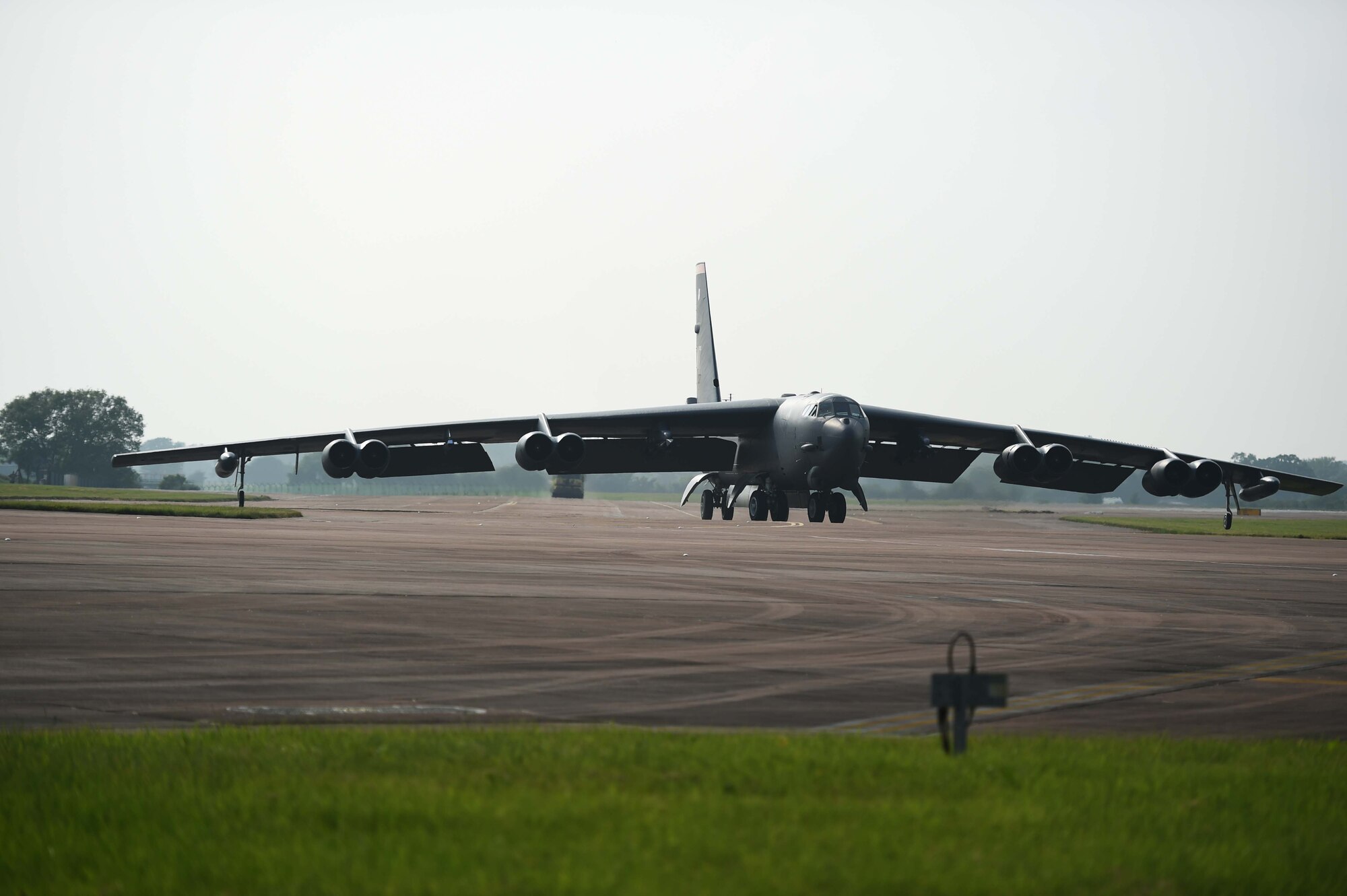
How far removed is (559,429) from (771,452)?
24.4 ft

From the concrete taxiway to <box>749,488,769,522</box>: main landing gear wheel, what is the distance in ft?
62.0

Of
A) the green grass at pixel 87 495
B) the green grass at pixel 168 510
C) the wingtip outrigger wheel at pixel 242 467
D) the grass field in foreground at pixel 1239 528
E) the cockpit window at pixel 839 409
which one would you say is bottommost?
the grass field in foreground at pixel 1239 528

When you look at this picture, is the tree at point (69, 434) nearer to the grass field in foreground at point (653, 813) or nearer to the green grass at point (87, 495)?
the green grass at point (87, 495)

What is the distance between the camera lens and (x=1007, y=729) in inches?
359

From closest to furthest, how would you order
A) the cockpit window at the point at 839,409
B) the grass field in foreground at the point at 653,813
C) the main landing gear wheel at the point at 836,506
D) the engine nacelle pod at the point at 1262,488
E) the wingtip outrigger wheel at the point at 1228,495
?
1. the grass field in foreground at the point at 653,813
2. the cockpit window at the point at 839,409
3. the main landing gear wheel at the point at 836,506
4. the engine nacelle pod at the point at 1262,488
5. the wingtip outrigger wheel at the point at 1228,495

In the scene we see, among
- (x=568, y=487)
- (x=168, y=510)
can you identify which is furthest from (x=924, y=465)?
(x=568, y=487)

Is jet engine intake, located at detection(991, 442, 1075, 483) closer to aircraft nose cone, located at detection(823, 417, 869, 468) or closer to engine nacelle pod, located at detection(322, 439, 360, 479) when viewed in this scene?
aircraft nose cone, located at detection(823, 417, 869, 468)

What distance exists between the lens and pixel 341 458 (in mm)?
41219

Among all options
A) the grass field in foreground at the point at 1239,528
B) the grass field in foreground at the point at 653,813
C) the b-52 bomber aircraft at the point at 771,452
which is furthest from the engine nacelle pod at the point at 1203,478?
the grass field in foreground at the point at 653,813

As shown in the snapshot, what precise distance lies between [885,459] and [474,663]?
41581 mm

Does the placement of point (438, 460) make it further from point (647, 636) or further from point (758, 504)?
point (647, 636)

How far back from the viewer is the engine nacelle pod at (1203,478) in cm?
4612

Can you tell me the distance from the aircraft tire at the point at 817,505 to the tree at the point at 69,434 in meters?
116

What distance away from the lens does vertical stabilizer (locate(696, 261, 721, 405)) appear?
186 ft
